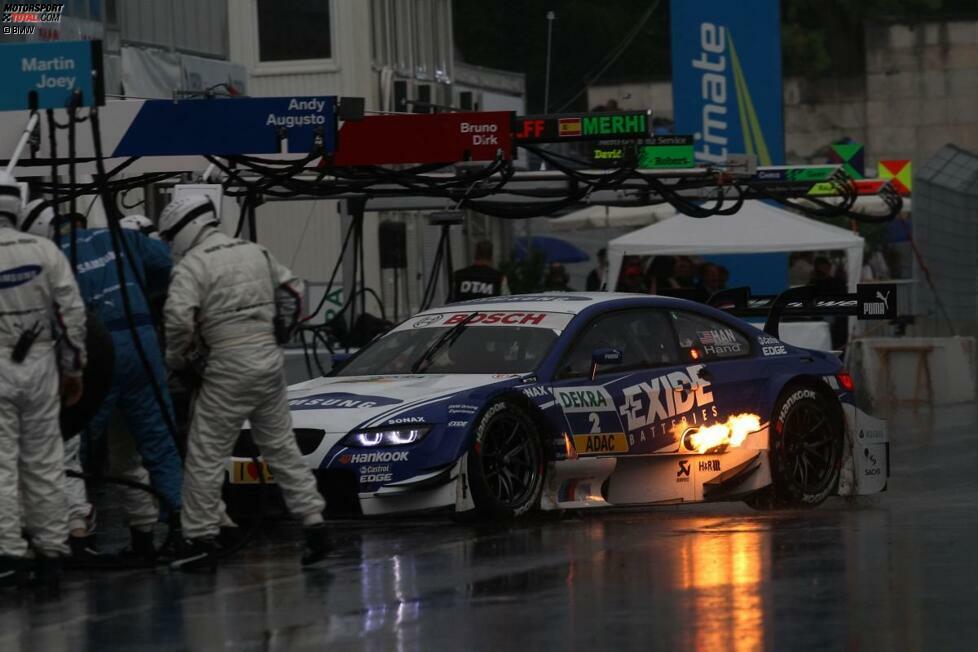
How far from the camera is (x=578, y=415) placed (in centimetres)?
1114

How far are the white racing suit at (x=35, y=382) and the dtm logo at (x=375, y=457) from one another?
6.30 ft

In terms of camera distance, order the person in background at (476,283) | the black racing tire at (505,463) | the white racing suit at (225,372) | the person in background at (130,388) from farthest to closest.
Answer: the person in background at (476,283), the black racing tire at (505,463), the person in background at (130,388), the white racing suit at (225,372)

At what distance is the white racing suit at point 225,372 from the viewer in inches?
360

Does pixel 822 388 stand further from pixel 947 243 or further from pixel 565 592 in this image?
pixel 947 243

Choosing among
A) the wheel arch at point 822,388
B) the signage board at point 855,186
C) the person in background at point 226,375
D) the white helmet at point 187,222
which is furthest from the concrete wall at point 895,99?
the person in background at point 226,375

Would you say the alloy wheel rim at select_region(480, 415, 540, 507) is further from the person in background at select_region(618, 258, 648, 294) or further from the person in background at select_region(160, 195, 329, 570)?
the person in background at select_region(618, 258, 648, 294)

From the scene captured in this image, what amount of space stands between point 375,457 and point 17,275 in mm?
2377

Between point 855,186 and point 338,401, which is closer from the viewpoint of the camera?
point 338,401

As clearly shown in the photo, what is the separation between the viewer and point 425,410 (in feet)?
34.7

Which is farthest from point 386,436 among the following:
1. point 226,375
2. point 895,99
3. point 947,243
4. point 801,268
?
point 895,99

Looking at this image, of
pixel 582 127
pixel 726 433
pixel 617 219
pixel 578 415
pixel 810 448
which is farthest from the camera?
pixel 617 219


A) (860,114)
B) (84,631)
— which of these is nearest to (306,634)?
(84,631)

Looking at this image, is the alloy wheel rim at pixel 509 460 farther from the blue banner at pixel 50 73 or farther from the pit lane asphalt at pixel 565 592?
the blue banner at pixel 50 73

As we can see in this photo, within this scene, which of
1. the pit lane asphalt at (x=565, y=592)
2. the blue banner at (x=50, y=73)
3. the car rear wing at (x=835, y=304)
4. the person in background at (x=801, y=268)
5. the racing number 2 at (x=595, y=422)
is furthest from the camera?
the person in background at (x=801, y=268)
